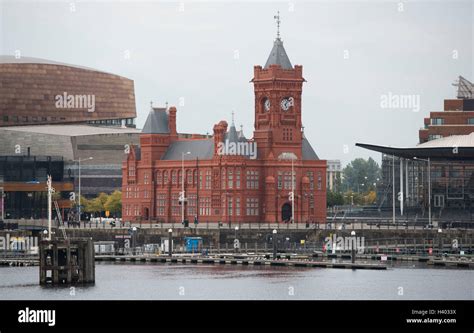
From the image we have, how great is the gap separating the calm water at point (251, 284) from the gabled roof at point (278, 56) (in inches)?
1826

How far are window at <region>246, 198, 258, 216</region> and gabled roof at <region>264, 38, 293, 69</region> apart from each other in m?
13.5

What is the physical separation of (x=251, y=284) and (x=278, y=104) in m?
59.7

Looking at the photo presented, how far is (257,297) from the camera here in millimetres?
130000

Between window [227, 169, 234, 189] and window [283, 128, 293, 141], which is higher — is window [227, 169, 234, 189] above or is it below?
below

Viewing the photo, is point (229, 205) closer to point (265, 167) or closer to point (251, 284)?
point (265, 167)

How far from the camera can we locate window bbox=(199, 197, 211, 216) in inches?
7702

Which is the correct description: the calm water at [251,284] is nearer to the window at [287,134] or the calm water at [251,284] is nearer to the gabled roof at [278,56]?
the window at [287,134]

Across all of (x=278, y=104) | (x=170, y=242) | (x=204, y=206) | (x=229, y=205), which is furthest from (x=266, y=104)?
(x=170, y=242)

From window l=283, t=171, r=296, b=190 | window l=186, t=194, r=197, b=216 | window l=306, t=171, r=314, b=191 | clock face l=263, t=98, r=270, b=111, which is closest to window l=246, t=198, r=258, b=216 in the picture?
window l=283, t=171, r=296, b=190

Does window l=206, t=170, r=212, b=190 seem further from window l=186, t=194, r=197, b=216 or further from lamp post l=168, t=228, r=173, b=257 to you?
lamp post l=168, t=228, r=173, b=257

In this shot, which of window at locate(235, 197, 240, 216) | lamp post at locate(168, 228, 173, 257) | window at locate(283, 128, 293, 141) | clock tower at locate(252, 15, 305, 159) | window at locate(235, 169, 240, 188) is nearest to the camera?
lamp post at locate(168, 228, 173, 257)
